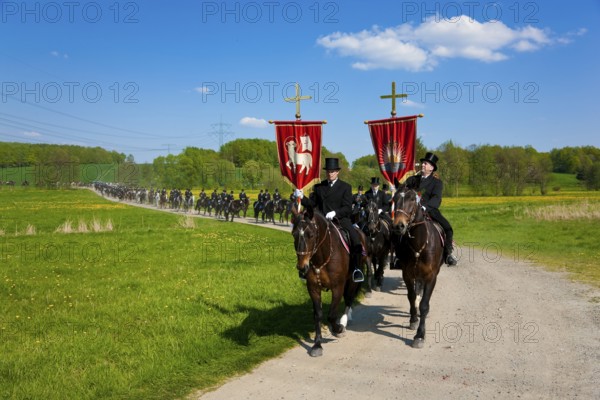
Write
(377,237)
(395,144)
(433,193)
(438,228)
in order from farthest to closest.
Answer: (395,144), (377,237), (433,193), (438,228)

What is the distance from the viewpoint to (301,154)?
869cm

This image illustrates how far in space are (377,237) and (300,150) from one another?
10.2 ft

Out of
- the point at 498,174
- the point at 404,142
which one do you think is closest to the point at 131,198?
the point at 498,174

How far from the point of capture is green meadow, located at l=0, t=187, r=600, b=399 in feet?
17.8

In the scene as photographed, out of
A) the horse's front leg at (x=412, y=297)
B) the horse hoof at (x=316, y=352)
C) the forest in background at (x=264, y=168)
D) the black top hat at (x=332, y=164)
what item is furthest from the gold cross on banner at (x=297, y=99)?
the forest in background at (x=264, y=168)

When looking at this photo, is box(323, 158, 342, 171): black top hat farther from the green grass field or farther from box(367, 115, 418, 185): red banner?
box(367, 115, 418, 185): red banner

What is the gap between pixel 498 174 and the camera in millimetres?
62969

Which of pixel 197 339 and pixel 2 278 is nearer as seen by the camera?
pixel 197 339

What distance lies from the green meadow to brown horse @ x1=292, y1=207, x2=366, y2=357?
0.76 metres

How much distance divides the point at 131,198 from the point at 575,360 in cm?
7130

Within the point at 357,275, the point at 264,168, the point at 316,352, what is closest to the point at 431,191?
the point at 357,275

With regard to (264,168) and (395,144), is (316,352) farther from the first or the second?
(264,168)

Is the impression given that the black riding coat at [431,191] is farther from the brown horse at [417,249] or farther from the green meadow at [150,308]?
the green meadow at [150,308]

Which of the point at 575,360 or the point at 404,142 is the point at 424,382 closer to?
the point at 575,360
